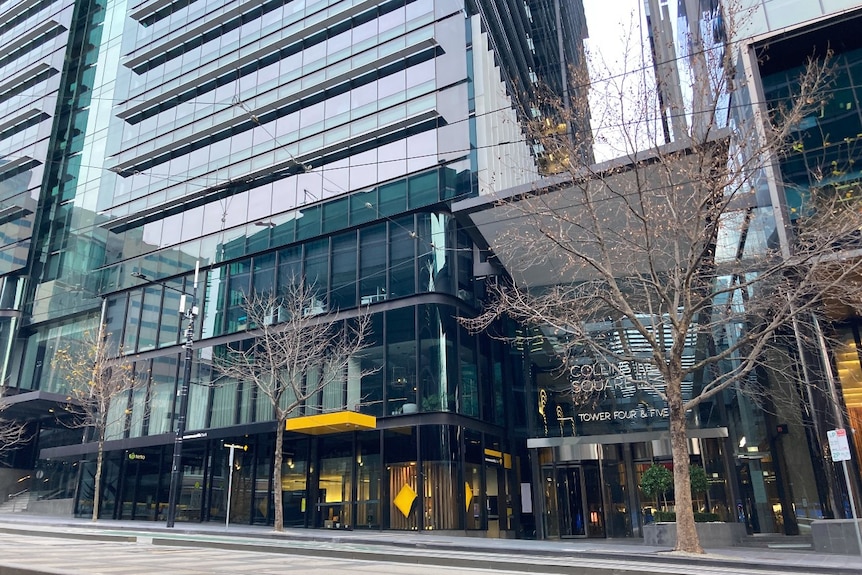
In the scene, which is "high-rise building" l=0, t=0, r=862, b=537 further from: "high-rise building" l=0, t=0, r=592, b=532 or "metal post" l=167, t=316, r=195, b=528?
"metal post" l=167, t=316, r=195, b=528

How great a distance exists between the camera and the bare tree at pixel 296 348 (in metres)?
26.5

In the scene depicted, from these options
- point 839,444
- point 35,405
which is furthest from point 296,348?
point 35,405

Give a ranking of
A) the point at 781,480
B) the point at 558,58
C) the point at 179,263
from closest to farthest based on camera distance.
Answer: the point at 781,480 → the point at 179,263 → the point at 558,58

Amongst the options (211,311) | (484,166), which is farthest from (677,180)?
(211,311)

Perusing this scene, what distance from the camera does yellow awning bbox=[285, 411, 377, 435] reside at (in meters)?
24.3

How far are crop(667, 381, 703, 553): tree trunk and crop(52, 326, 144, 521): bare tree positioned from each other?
87.7 feet

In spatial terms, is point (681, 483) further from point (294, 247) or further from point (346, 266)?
point (294, 247)

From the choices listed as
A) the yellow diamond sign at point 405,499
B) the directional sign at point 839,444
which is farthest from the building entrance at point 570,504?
the directional sign at point 839,444

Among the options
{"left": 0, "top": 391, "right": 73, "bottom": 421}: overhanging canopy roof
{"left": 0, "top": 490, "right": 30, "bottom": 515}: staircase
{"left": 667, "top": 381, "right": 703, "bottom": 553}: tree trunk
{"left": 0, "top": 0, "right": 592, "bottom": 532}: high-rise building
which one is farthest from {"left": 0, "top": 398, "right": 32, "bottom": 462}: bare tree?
{"left": 667, "top": 381, "right": 703, "bottom": 553}: tree trunk

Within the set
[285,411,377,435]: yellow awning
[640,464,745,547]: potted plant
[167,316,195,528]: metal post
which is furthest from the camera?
[167,316,195,528]: metal post

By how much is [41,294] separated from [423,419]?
115ft

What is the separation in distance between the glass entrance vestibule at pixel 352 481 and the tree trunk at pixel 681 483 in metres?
11.1

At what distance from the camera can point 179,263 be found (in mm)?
36312

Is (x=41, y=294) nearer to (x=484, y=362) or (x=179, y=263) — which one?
(x=179, y=263)
